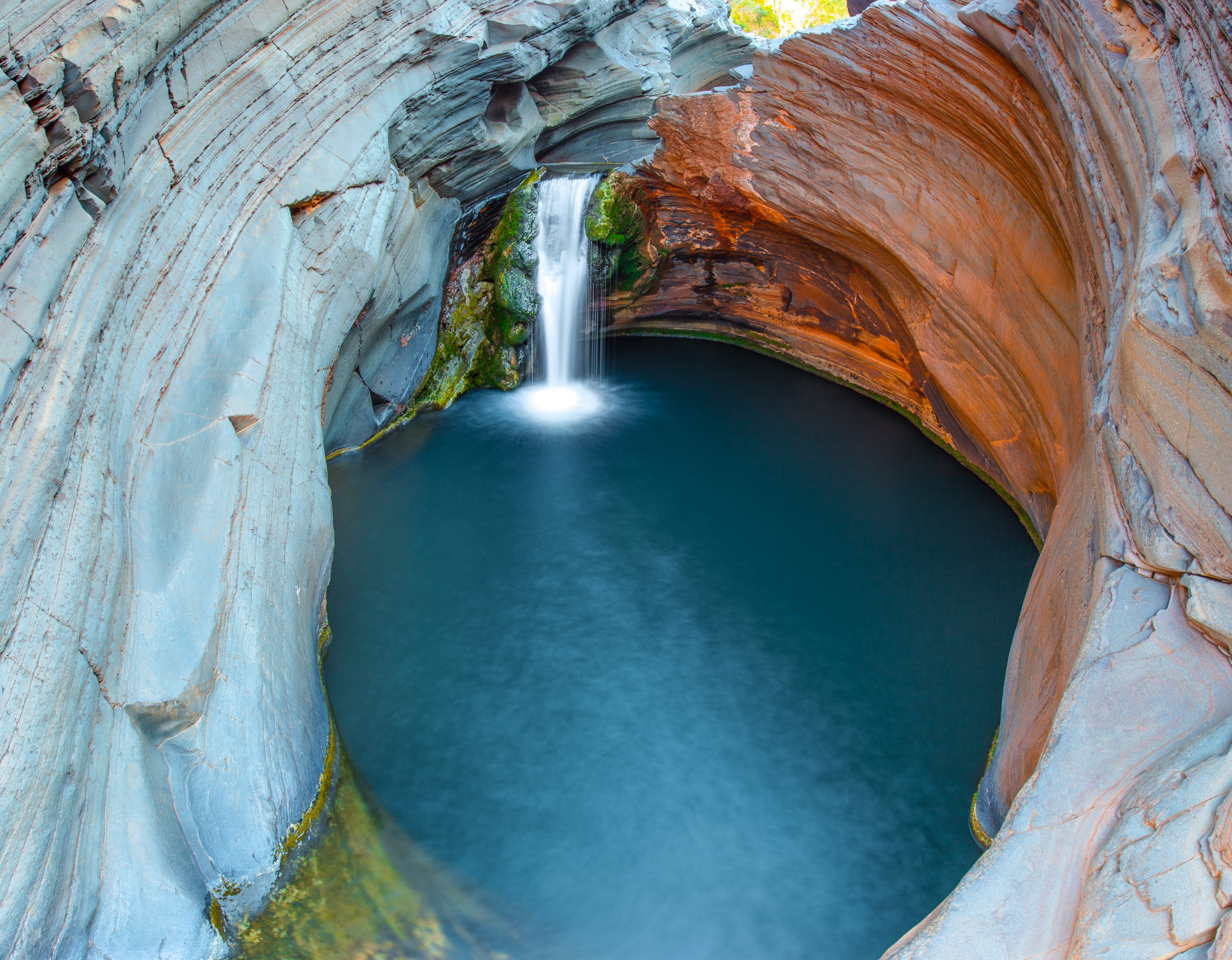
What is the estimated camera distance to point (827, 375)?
11.7 m

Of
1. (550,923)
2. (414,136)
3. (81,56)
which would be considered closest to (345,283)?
(414,136)

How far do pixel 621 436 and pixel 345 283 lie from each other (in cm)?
378

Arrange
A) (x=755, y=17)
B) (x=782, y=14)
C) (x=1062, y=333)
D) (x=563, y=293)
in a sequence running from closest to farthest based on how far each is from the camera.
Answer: (x=1062, y=333), (x=563, y=293), (x=755, y=17), (x=782, y=14)

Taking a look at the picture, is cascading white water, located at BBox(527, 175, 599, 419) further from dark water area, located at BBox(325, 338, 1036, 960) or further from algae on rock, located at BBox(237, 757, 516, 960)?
algae on rock, located at BBox(237, 757, 516, 960)

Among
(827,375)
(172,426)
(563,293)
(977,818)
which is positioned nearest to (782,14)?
(827,375)

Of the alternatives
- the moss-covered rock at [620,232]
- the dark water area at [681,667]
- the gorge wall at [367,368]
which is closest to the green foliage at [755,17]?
the moss-covered rock at [620,232]

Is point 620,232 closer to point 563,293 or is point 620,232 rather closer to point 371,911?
point 563,293

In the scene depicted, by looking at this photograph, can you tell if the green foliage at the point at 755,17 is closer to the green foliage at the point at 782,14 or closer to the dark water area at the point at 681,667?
the green foliage at the point at 782,14

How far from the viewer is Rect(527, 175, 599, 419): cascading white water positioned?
11.2 meters

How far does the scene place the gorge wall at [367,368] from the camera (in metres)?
3.85

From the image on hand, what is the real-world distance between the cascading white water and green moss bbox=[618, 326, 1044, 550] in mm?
1510

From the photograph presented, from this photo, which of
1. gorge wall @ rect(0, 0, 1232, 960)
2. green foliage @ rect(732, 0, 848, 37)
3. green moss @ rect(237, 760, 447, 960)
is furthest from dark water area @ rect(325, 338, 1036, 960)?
green foliage @ rect(732, 0, 848, 37)

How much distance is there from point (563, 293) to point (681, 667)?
20.7ft

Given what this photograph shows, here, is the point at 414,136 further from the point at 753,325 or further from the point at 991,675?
the point at 991,675
